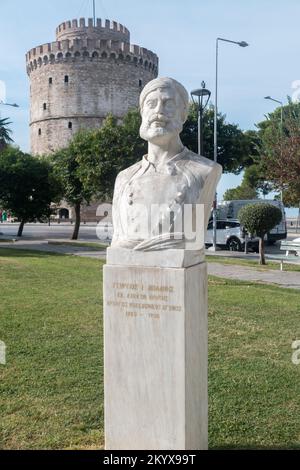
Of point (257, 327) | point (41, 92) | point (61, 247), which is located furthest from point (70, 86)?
point (257, 327)

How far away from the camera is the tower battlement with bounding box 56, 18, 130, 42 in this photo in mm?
50000

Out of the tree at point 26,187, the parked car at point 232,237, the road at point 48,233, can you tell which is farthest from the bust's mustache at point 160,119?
the road at point 48,233

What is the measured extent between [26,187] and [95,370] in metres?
20.5

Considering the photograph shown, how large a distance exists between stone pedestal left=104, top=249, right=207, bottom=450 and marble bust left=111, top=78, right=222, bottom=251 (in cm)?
19

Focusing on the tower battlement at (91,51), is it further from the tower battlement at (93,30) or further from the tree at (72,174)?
the tree at (72,174)

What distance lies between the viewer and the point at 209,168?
3.61 m

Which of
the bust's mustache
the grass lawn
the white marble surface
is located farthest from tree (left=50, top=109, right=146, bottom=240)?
the white marble surface

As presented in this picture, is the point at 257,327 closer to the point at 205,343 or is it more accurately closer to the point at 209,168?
the point at 205,343

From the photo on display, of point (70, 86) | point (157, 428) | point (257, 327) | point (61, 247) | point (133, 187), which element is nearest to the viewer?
point (157, 428)

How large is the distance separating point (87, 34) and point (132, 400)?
51.4 metres

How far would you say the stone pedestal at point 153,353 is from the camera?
11.0 feet

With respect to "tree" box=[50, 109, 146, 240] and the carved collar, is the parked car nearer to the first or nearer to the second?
"tree" box=[50, 109, 146, 240]

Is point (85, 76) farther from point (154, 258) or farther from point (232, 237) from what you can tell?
point (154, 258)

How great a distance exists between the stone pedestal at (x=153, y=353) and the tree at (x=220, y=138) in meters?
20.8
